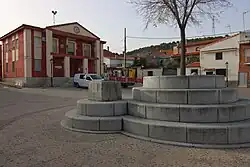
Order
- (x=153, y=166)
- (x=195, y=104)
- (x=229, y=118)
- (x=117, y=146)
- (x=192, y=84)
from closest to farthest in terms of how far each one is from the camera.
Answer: (x=153, y=166) < (x=117, y=146) < (x=229, y=118) < (x=195, y=104) < (x=192, y=84)

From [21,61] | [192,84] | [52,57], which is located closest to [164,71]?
[52,57]

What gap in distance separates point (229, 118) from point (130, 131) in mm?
2497

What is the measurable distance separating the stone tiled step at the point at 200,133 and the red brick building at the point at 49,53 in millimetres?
25241

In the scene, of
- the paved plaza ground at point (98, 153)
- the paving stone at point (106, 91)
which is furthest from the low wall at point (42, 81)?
the paved plaza ground at point (98, 153)

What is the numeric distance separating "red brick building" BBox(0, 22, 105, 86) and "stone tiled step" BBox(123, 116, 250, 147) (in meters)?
25.2

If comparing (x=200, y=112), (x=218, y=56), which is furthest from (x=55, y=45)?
(x=200, y=112)

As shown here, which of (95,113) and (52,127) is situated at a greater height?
(95,113)

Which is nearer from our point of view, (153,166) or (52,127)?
(153,166)

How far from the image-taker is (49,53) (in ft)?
95.0

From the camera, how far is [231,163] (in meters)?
4.11

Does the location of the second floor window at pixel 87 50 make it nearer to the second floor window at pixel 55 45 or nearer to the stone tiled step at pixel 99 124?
the second floor window at pixel 55 45

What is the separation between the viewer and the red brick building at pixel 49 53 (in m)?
27.7

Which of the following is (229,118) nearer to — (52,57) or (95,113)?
(95,113)

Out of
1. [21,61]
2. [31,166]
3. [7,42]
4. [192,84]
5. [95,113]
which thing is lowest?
[31,166]
